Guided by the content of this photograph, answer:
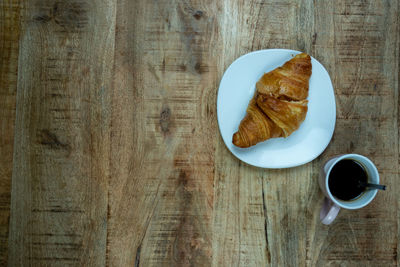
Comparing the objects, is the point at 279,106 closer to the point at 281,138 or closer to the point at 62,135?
the point at 281,138

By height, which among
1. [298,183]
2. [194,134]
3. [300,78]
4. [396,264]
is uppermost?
[300,78]

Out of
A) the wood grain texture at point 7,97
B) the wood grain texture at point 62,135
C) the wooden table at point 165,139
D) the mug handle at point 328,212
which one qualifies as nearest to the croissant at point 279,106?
the wooden table at point 165,139

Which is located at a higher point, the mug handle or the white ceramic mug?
the white ceramic mug

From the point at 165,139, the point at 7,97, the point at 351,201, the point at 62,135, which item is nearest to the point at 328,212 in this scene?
the point at 351,201

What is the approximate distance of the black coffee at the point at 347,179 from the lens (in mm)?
849

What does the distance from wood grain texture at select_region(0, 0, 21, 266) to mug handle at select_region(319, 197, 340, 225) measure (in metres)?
0.97

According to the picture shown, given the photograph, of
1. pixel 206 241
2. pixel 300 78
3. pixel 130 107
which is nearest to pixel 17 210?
pixel 130 107

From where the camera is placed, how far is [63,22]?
99 cm

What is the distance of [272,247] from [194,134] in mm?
436

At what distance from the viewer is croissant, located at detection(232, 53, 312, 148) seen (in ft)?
2.78

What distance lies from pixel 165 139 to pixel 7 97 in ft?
1.74

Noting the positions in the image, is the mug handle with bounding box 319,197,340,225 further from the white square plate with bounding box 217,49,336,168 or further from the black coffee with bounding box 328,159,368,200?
the white square plate with bounding box 217,49,336,168

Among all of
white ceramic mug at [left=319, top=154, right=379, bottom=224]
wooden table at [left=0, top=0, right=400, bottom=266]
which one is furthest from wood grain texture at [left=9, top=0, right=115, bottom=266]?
white ceramic mug at [left=319, top=154, right=379, bottom=224]

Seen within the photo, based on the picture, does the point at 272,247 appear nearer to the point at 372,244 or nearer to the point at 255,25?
the point at 372,244
